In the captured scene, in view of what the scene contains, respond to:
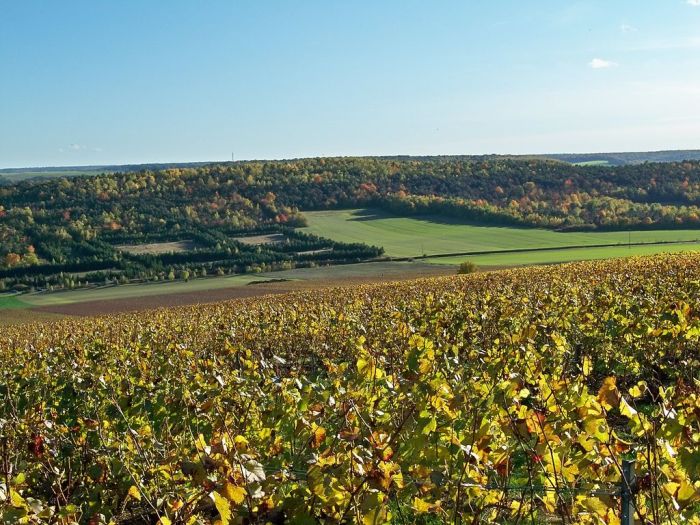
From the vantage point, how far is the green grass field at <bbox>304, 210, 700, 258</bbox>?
69438 mm

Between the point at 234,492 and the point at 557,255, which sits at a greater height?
the point at 234,492

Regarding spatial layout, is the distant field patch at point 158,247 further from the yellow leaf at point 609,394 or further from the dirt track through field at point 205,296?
the yellow leaf at point 609,394

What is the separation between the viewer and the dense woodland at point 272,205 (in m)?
76.4

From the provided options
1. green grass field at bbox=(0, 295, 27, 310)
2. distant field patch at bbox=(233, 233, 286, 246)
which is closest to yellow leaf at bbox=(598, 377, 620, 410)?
green grass field at bbox=(0, 295, 27, 310)

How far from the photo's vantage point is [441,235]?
82.7 metres

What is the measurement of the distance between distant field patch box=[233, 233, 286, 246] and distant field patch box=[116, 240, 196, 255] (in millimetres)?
5763

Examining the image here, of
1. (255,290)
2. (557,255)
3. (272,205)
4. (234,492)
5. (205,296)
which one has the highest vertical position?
(234,492)

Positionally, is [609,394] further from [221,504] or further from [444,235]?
[444,235]

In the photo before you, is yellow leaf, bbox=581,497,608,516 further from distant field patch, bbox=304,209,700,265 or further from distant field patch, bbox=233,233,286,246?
distant field patch, bbox=233,233,286,246

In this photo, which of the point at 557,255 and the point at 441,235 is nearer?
the point at 557,255

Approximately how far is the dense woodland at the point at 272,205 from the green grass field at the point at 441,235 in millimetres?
3455

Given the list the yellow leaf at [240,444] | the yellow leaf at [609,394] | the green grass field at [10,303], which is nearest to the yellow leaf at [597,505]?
the yellow leaf at [609,394]

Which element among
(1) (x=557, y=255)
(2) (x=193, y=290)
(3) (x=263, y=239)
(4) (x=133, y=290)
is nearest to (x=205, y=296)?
(2) (x=193, y=290)

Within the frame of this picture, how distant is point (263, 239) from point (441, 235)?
20672 mm
